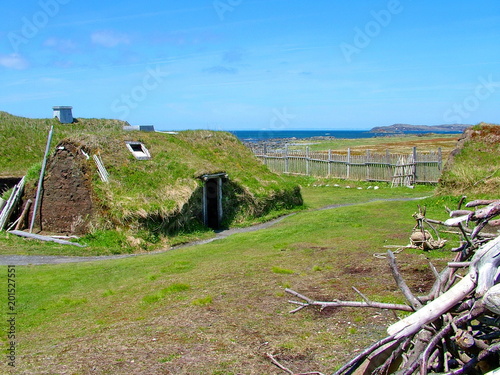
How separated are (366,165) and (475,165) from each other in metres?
13.4

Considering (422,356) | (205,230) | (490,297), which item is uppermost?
(490,297)

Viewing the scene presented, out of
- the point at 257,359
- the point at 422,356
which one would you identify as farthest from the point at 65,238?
the point at 422,356

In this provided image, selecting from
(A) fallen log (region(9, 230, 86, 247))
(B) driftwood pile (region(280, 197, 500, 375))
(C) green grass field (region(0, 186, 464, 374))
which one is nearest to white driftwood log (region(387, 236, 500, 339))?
(B) driftwood pile (region(280, 197, 500, 375))

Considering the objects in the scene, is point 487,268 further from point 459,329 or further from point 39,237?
point 39,237

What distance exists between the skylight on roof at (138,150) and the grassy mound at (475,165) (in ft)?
41.2

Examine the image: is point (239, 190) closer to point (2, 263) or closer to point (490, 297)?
point (2, 263)

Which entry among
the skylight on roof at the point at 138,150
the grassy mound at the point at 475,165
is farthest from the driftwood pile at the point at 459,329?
the skylight on roof at the point at 138,150

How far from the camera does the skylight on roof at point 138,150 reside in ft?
74.1

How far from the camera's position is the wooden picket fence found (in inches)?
1300

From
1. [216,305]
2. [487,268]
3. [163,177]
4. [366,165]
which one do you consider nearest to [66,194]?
[163,177]

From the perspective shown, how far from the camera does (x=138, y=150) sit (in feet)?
77.4

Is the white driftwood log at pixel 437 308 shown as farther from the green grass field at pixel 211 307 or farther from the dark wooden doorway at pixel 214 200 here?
the dark wooden doorway at pixel 214 200

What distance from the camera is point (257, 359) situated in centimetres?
711

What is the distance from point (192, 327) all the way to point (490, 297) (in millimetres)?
5503
